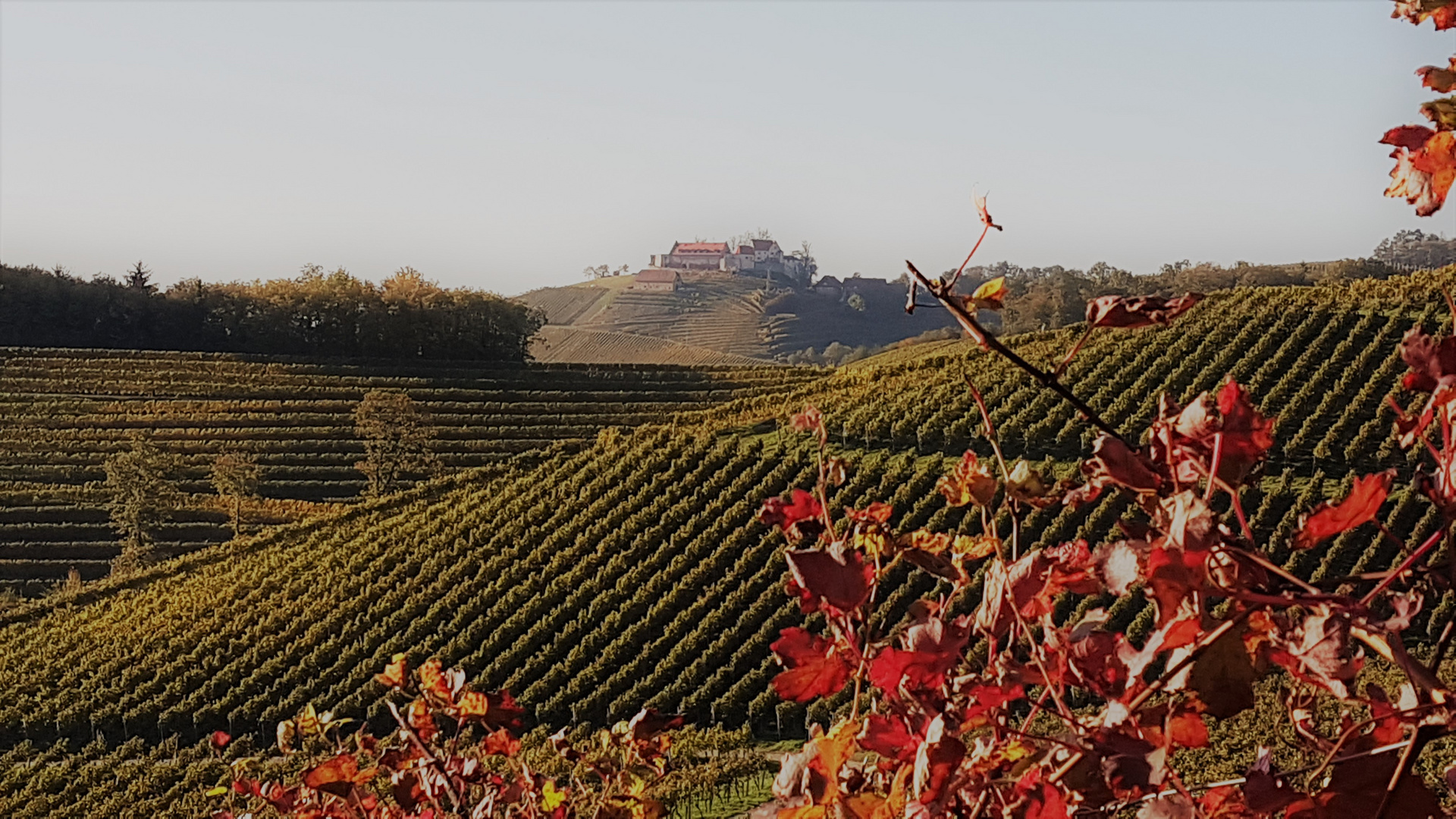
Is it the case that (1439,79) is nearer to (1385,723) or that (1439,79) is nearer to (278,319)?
(1385,723)

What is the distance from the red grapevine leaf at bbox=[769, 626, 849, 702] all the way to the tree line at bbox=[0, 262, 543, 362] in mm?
28979

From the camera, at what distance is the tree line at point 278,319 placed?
29250 millimetres

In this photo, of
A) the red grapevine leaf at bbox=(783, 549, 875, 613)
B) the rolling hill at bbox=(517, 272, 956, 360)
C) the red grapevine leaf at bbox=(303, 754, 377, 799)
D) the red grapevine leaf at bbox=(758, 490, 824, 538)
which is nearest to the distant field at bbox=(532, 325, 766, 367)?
the rolling hill at bbox=(517, 272, 956, 360)

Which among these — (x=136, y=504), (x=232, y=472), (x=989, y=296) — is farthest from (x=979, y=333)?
(x=232, y=472)

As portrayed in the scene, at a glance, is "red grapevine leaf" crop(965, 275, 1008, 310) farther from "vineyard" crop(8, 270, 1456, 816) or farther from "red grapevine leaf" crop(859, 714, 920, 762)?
"vineyard" crop(8, 270, 1456, 816)

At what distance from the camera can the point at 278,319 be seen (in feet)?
96.8

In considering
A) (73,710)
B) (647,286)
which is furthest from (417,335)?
(647,286)

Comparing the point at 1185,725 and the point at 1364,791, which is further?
the point at 1185,725

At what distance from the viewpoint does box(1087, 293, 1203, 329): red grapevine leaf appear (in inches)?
29.7

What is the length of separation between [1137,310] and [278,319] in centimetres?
3065

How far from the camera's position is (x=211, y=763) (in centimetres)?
1048

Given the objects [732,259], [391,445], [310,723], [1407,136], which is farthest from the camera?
[732,259]

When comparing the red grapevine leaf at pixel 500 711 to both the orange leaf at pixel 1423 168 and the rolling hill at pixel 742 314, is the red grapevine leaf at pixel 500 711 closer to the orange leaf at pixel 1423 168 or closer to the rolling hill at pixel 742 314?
the orange leaf at pixel 1423 168

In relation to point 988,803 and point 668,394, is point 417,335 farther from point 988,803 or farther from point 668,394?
point 988,803
